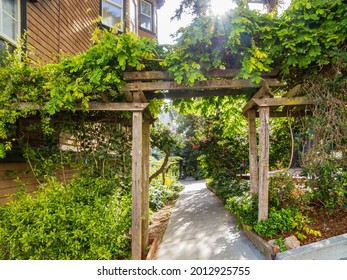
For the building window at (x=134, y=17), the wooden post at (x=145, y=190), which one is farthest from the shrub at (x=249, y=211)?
the building window at (x=134, y=17)

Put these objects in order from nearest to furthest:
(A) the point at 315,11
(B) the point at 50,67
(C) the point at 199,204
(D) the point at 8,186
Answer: (A) the point at 315,11
(B) the point at 50,67
(D) the point at 8,186
(C) the point at 199,204

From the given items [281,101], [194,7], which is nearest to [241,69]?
[281,101]

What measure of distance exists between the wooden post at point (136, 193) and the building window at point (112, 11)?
6488 mm

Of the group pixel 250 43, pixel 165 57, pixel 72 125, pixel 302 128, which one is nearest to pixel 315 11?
pixel 250 43

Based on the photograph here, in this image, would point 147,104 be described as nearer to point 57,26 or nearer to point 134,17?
point 57,26

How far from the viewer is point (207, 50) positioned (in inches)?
144

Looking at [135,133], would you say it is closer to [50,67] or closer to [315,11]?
[50,67]

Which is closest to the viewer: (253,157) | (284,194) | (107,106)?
(107,106)

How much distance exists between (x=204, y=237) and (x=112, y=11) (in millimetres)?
8262

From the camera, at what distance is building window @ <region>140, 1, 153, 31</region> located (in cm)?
1197

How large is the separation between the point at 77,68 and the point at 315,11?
3.56 meters

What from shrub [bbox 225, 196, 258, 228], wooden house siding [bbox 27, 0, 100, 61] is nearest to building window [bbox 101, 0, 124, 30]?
wooden house siding [bbox 27, 0, 100, 61]

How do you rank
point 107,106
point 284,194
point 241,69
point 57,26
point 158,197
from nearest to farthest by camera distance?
point 241,69, point 107,106, point 284,194, point 57,26, point 158,197

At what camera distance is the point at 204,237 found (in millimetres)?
5039
